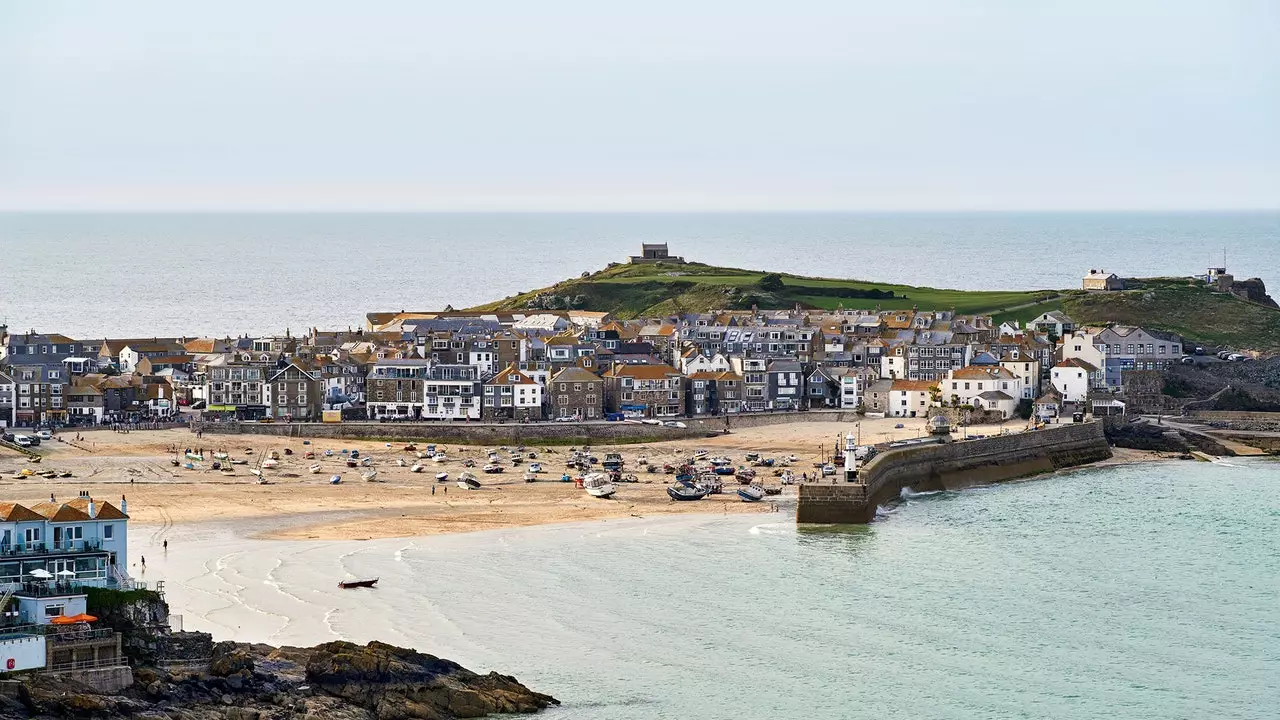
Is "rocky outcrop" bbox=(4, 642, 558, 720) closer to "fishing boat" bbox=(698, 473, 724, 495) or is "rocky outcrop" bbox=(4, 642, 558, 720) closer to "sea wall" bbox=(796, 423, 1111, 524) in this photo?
"sea wall" bbox=(796, 423, 1111, 524)

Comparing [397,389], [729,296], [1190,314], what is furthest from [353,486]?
[1190,314]

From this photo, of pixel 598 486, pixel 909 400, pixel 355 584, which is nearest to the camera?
pixel 355 584

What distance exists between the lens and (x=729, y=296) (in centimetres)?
11738

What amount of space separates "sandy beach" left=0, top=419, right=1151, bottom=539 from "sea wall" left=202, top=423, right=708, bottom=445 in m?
1.22

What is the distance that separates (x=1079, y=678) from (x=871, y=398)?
46753 mm

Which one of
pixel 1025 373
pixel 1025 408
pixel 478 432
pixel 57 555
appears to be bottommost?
pixel 57 555

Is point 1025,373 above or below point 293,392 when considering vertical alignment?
above

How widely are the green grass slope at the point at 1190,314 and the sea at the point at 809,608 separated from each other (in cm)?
4291

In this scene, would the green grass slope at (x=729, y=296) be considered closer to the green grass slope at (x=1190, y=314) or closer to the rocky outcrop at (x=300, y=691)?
the green grass slope at (x=1190, y=314)

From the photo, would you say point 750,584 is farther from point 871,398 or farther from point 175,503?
point 871,398

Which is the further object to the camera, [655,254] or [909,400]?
[655,254]

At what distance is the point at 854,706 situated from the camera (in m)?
37.5

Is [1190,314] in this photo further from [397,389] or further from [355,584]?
[355,584]

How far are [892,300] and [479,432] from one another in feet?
157
